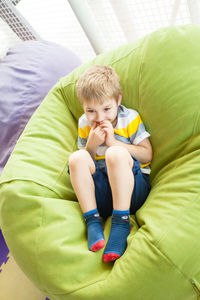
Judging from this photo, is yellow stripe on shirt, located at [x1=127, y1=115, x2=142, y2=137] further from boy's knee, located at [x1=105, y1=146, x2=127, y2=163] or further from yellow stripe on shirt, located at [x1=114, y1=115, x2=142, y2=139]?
boy's knee, located at [x1=105, y1=146, x2=127, y2=163]

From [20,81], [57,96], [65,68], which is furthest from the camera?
[65,68]

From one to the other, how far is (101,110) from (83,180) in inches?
12.2

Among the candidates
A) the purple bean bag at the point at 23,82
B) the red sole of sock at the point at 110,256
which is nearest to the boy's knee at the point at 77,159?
the red sole of sock at the point at 110,256

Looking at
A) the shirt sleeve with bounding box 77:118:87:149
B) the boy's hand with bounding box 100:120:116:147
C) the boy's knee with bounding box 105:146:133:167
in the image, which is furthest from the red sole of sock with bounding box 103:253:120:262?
the shirt sleeve with bounding box 77:118:87:149

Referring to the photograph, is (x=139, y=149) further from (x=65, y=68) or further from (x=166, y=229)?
(x=65, y=68)

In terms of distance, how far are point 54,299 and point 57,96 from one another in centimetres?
98

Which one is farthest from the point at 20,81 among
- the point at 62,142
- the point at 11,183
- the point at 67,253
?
the point at 67,253

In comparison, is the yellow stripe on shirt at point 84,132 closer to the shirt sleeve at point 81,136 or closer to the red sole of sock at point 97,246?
the shirt sleeve at point 81,136

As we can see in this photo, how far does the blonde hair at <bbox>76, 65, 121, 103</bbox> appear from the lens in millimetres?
993

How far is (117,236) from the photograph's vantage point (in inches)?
33.0

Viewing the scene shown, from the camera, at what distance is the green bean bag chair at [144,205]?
2.30ft

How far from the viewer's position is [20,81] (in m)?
1.55

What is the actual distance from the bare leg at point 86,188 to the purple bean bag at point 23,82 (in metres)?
0.66

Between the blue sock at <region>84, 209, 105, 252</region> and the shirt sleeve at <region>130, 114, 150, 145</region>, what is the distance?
361 millimetres
